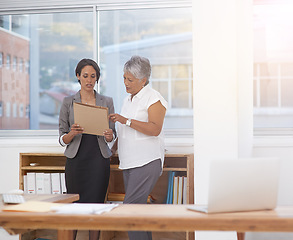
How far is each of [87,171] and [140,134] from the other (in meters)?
0.62

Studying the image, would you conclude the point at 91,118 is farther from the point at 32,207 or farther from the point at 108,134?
the point at 32,207

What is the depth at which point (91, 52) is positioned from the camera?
520 centimetres

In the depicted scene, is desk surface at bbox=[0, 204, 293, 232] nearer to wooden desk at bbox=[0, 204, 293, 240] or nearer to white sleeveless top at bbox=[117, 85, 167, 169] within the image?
wooden desk at bbox=[0, 204, 293, 240]

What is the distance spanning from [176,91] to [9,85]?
1.91 metres

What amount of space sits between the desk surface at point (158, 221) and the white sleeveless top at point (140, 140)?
1226mm

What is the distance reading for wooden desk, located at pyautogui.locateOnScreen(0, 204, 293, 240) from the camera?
214 cm

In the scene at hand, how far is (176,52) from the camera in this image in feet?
16.5

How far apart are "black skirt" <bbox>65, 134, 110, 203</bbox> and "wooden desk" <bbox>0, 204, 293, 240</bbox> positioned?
5.10ft

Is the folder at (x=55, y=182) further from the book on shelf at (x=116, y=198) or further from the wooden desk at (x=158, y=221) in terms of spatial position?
the wooden desk at (x=158, y=221)

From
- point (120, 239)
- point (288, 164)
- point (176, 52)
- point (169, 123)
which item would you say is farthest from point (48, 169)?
point (288, 164)

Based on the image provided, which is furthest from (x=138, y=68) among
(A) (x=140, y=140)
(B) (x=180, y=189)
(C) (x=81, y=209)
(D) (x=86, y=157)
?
(C) (x=81, y=209)

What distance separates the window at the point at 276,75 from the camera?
15.4 ft

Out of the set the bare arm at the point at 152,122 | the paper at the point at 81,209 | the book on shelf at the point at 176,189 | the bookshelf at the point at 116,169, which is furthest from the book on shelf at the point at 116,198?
the paper at the point at 81,209

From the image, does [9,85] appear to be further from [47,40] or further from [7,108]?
[47,40]
